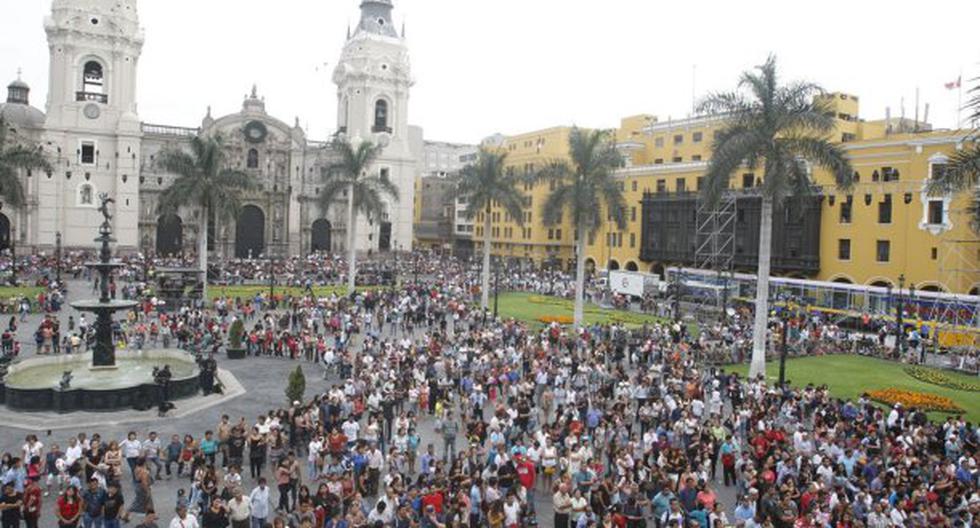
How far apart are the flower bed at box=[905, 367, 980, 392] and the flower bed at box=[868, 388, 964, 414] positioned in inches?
104

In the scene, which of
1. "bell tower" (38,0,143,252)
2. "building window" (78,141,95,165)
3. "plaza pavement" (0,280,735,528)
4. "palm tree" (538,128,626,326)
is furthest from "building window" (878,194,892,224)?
"building window" (78,141,95,165)

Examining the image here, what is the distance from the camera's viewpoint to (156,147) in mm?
70188

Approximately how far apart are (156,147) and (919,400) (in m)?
65.4

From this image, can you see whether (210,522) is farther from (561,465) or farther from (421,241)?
(421,241)

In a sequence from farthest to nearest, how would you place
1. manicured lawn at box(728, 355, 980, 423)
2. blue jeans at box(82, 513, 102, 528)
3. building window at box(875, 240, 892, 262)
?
building window at box(875, 240, 892, 262) → manicured lawn at box(728, 355, 980, 423) → blue jeans at box(82, 513, 102, 528)

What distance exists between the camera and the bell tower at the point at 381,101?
247ft

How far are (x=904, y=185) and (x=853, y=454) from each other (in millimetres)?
32703

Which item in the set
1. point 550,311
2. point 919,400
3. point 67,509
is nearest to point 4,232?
point 550,311

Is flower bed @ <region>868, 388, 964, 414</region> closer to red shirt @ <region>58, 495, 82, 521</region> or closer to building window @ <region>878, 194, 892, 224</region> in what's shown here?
red shirt @ <region>58, 495, 82, 521</region>

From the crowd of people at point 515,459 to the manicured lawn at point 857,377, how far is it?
3.67 meters

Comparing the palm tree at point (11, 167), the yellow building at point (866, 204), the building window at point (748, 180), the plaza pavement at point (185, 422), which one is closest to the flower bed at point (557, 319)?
the yellow building at point (866, 204)

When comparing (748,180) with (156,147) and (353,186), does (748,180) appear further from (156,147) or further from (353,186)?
(156,147)

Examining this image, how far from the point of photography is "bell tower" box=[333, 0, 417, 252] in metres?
75.4

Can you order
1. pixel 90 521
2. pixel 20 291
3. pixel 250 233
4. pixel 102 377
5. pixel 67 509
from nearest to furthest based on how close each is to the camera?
pixel 67 509, pixel 90 521, pixel 102 377, pixel 20 291, pixel 250 233
